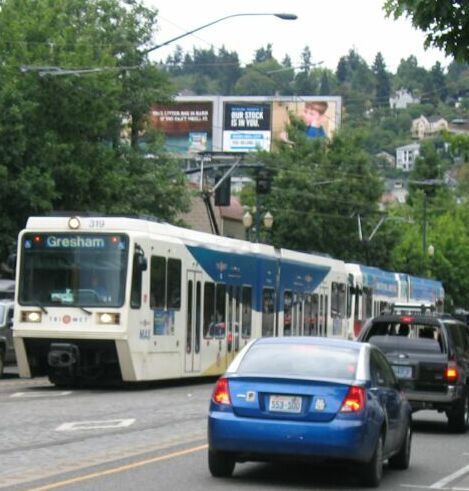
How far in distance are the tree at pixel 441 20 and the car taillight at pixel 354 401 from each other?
4.21m

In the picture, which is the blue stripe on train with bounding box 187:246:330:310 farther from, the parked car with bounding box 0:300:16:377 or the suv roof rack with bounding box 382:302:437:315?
the parked car with bounding box 0:300:16:377

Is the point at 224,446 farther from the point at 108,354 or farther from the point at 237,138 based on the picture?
the point at 237,138

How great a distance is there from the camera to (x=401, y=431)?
14.9m

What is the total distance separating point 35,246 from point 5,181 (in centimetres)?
1300

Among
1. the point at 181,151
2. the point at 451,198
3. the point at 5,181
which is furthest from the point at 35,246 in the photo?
the point at 451,198

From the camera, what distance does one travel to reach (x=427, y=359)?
20.2 m

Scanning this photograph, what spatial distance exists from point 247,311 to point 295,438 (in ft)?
66.6

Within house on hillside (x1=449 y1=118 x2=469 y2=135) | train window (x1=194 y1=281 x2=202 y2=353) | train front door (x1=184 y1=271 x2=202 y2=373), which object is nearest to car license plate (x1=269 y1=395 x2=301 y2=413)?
house on hillside (x1=449 y1=118 x2=469 y2=135)

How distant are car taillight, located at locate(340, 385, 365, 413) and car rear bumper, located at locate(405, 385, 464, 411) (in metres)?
7.17

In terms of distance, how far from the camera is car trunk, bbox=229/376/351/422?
513 inches

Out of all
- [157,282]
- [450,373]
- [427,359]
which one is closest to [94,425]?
[427,359]

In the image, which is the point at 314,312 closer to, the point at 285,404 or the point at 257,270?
the point at 257,270

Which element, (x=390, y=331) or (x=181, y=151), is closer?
(x=390, y=331)

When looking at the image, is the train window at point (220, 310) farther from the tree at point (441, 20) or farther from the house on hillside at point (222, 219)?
the house on hillside at point (222, 219)
